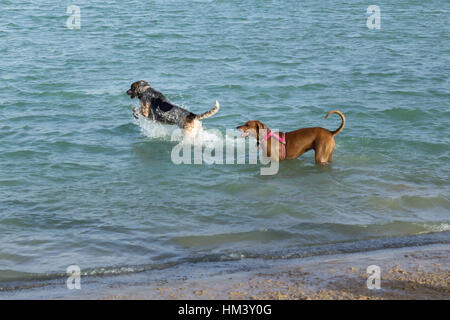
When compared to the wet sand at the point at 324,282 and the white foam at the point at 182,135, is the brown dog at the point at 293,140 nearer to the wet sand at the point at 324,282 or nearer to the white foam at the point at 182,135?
the white foam at the point at 182,135

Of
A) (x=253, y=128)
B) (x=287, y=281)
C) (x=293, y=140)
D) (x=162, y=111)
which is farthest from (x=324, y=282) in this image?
(x=162, y=111)

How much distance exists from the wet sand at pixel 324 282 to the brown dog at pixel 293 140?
10.7 feet

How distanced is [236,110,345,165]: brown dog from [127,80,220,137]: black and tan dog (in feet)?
4.50

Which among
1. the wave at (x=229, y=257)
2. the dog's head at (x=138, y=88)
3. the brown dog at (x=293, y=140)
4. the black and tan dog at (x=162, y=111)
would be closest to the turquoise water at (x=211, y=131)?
the wave at (x=229, y=257)

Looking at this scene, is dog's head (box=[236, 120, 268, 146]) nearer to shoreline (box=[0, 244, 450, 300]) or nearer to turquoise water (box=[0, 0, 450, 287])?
turquoise water (box=[0, 0, 450, 287])

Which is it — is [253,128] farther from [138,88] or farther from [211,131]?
[138,88]

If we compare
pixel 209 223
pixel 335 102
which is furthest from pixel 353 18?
pixel 209 223

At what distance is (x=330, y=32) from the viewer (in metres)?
19.6

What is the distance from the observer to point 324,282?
5.81 m

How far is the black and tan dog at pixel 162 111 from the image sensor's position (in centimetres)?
1111

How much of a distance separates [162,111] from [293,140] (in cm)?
291

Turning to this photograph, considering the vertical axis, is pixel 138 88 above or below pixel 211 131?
above

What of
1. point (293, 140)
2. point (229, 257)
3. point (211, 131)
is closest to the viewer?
point (229, 257)
